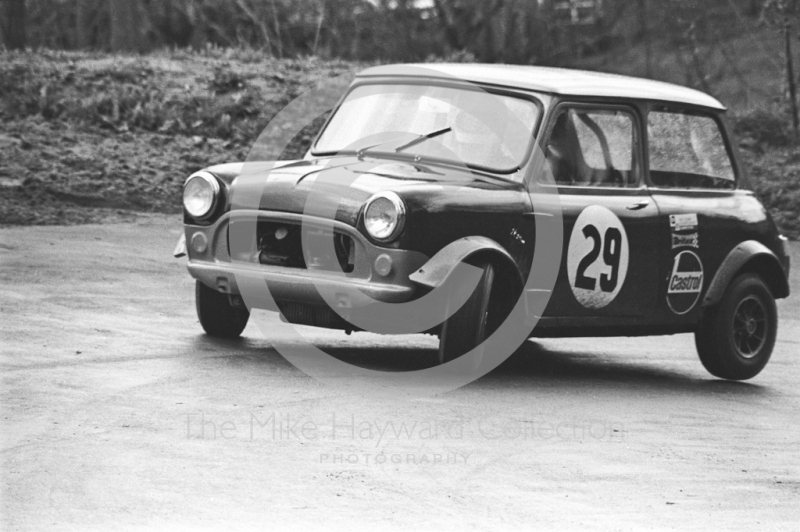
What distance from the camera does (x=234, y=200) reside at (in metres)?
7.73

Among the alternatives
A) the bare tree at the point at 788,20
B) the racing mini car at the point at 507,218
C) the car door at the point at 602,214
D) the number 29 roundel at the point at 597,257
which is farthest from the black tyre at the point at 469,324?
the bare tree at the point at 788,20

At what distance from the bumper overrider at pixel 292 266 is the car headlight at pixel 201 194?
0.09m

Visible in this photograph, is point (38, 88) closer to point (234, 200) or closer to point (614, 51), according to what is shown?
point (234, 200)

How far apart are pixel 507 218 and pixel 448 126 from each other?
0.83m

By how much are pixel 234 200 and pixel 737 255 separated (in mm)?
3285

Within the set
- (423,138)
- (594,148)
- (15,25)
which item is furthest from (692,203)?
(15,25)

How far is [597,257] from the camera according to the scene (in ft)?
26.3

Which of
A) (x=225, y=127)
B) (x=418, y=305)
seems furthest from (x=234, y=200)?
(x=225, y=127)

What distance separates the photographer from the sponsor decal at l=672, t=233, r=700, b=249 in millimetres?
8492

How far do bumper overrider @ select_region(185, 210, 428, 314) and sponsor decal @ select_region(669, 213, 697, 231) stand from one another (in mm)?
2031

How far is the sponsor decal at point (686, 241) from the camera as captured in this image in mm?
8492

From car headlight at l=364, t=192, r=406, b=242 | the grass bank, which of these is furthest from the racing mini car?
the grass bank

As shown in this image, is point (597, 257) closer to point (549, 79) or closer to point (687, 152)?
point (549, 79)

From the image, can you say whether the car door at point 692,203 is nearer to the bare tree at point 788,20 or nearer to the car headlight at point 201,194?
the car headlight at point 201,194
